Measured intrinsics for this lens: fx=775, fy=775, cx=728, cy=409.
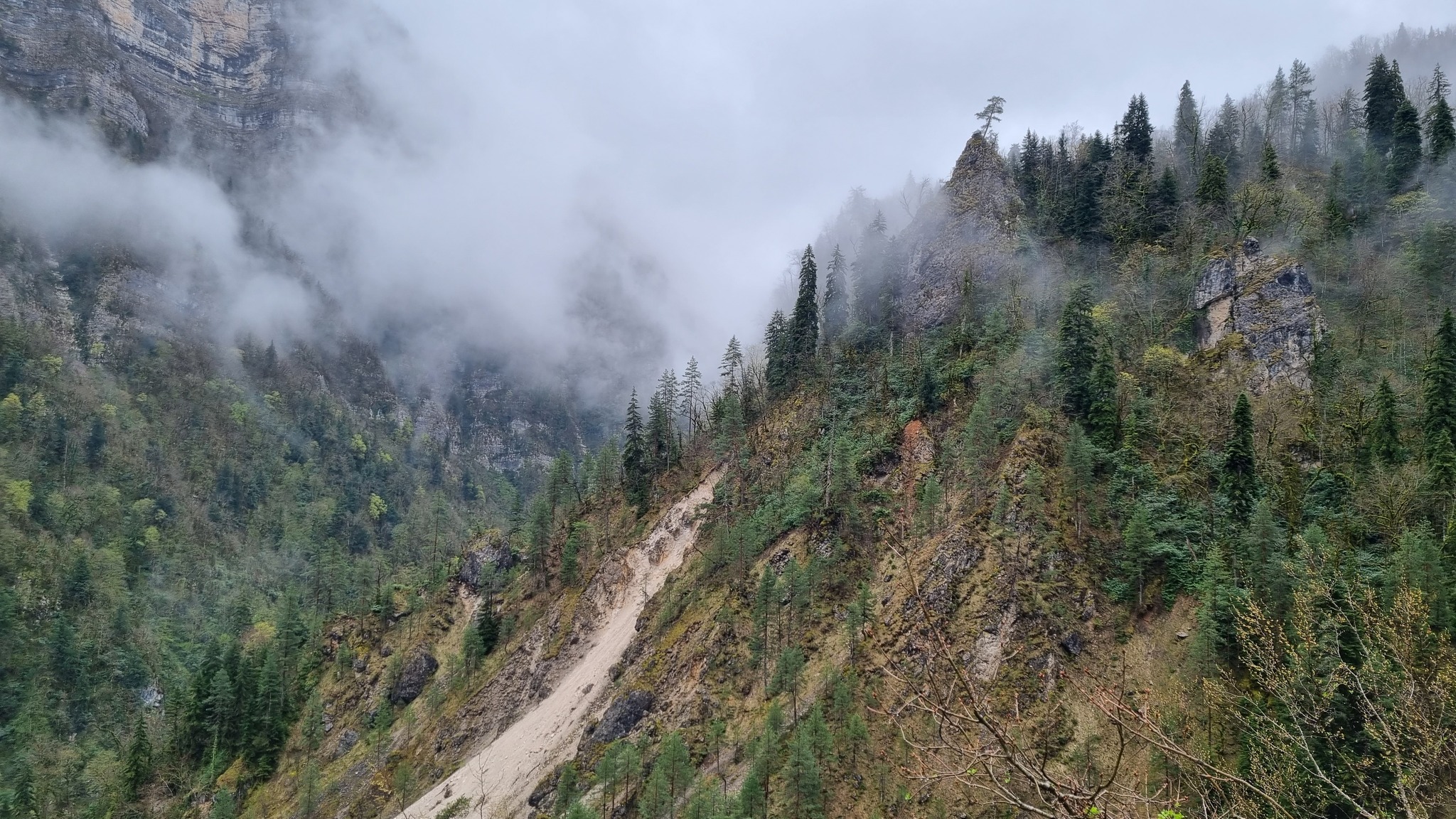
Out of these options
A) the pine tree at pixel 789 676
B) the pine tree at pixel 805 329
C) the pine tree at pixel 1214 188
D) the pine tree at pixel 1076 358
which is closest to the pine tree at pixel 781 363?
the pine tree at pixel 805 329

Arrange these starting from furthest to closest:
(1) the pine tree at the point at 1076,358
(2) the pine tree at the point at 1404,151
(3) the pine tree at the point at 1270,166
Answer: (3) the pine tree at the point at 1270,166 < (2) the pine tree at the point at 1404,151 < (1) the pine tree at the point at 1076,358

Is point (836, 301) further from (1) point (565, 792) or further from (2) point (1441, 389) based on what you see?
(1) point (565, 792)

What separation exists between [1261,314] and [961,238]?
36.3 meters

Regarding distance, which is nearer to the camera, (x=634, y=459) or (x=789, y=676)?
(x=789, y=676)

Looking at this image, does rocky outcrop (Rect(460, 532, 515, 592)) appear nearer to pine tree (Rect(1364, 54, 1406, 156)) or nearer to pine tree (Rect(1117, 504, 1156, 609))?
pine tree (Rect(1117, 504, 1156, 609))

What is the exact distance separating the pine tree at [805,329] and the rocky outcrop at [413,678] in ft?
176

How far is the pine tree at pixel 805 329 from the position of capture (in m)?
94.1

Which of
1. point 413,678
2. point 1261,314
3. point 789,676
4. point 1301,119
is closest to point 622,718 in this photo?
point 789,676

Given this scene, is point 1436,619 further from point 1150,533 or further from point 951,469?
point 951,469

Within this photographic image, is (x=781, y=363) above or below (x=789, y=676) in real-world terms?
above

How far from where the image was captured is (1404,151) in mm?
73938

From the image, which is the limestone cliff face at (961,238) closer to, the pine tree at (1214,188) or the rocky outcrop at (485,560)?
the pine tree at (1214,188)

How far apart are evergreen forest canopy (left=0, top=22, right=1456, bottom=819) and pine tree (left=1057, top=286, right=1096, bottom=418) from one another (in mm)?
332

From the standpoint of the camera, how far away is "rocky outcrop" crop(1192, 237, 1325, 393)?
205 ft
